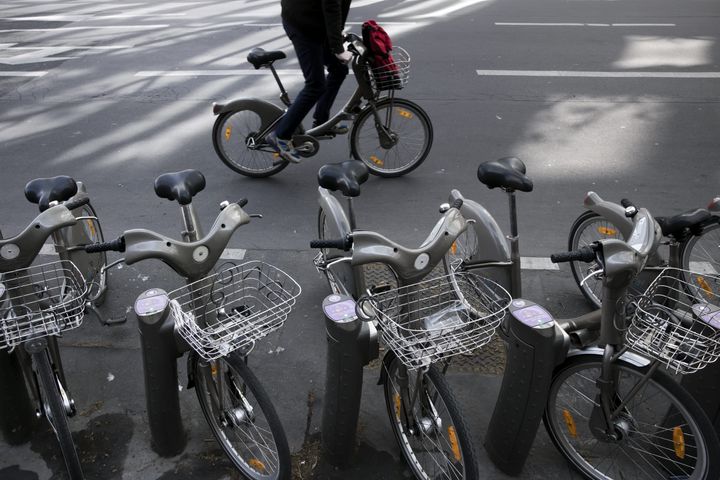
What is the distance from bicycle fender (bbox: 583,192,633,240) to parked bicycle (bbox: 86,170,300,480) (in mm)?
1974

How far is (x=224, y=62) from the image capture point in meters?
10.4

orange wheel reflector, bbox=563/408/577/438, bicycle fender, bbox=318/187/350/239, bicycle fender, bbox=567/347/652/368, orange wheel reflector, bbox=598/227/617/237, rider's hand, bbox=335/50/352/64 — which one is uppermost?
rider's hand, bbox=335/50/352/64

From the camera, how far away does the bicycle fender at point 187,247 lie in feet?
9.16

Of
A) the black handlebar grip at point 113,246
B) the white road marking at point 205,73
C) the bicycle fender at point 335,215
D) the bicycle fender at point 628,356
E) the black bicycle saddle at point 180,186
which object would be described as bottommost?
the bicycle fender at point 628,356

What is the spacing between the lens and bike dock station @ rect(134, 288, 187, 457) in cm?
302

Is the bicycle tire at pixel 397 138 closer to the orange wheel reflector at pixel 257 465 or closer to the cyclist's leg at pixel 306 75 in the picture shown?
the cyclist's leg at pixel 306 75

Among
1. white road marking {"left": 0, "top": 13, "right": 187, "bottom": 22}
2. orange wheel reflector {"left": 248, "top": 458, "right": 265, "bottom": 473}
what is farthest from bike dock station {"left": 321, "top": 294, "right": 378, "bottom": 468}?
white road marking {"left": 0, "top": 13, "right": 187, "bottom": 22}

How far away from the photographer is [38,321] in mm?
2941

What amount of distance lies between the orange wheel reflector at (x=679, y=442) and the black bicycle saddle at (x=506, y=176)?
142 centimetres

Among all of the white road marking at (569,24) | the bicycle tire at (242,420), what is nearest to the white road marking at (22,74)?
the white road marking at (569,24)

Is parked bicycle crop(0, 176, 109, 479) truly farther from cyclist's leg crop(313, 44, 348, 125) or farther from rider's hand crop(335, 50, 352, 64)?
cyclist's leg crop(313, 44, 348, 125)

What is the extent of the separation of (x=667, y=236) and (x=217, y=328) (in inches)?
101

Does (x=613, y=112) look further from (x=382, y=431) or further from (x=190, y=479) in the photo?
(x=190, y=479)

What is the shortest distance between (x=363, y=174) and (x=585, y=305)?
6.32 feet
